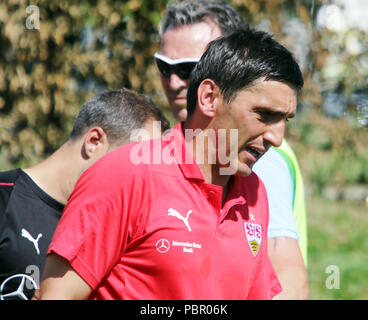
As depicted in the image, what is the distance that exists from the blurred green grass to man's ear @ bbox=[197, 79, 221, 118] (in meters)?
3.61

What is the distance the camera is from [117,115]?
2.82m

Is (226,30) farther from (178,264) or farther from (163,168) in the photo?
(178,264)

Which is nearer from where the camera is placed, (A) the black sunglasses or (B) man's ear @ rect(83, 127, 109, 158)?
(B) man's ear @ rect(83, 127, 109, 158)

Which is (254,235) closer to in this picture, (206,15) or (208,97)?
(208,97)

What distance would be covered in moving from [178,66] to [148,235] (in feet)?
4.93

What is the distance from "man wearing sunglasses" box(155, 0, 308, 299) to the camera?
8.56 ft

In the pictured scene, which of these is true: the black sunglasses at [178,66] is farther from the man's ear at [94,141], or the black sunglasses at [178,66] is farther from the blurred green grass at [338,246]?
the blurred green grass at [338,246]

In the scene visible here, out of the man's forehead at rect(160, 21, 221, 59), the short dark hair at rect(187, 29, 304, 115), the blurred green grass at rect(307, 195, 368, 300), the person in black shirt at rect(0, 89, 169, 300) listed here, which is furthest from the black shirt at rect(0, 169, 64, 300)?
the blurred green grass at rect(307, 195, 368, 300)

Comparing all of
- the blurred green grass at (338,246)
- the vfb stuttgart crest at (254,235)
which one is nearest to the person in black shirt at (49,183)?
the vfb stuttgart crest at (254,235)

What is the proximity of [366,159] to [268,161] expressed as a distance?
6.21 metres

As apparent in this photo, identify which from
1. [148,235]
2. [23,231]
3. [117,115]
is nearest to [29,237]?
[23,231]

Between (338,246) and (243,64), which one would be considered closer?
(243,64)

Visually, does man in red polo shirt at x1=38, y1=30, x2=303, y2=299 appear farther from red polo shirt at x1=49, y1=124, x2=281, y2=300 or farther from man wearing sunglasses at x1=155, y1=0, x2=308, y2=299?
man wearing sunglasses at x1=155, y1=0, x2=308, y2=299

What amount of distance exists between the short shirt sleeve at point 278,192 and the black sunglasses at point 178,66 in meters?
0.73
